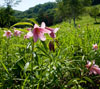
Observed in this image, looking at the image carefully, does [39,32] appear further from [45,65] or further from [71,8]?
[71,8]

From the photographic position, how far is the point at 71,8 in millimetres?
28938

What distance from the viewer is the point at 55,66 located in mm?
895

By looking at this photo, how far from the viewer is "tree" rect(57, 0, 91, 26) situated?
28391 mm

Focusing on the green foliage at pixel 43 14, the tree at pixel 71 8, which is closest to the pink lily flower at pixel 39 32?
the green foliage at pixel 43 14

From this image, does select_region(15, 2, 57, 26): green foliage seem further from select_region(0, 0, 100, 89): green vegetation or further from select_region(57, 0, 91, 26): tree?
select_region(0, 0, 100, 89): green vegetation

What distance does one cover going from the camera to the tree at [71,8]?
28391 millimetres

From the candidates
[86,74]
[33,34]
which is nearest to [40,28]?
[33,34]

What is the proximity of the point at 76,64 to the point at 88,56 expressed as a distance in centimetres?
19

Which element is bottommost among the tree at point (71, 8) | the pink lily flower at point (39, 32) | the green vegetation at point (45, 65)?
the green vegetation at point (45, 65)

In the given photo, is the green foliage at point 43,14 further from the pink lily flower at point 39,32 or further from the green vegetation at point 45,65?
the pink lily flower at point 39,32

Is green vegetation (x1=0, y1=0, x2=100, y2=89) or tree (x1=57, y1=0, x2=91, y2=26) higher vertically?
tree (x1=57, y1=0, x2=91, y2=26)

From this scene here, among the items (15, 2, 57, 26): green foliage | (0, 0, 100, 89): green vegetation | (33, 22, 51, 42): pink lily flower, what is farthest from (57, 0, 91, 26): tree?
(33, 22, 51, 42): pink lily flower

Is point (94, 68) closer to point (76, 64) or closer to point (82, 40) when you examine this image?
point (76, 64)

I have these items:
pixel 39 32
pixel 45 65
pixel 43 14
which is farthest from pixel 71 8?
pixel 39 32
